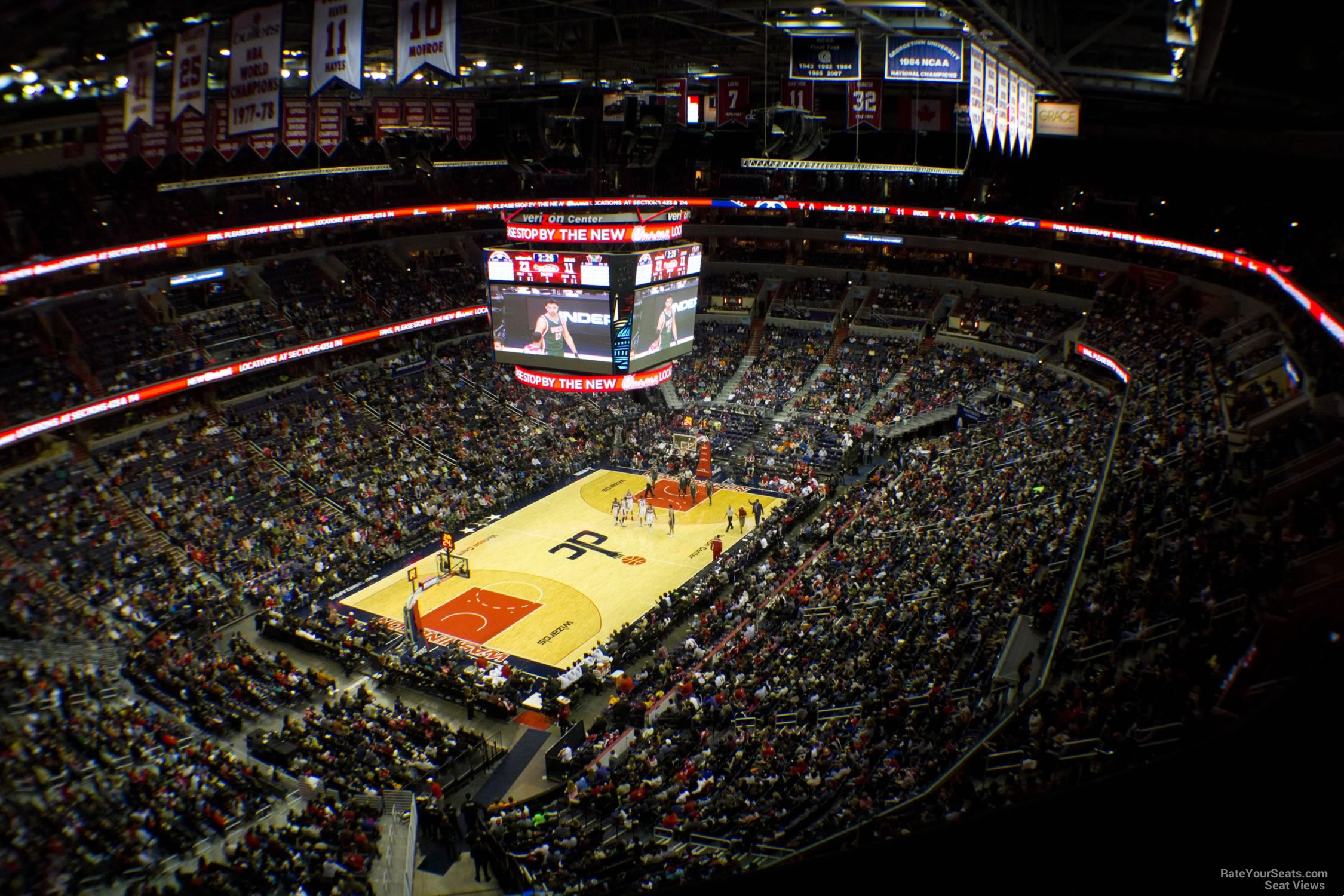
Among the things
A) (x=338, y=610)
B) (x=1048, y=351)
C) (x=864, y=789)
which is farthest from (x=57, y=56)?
(x=1048, y=351)

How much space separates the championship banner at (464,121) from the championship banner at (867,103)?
1277 centimetres

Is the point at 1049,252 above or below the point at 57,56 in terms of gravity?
above

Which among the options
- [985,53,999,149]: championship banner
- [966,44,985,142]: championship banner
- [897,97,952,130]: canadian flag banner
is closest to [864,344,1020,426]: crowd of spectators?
[897,97,952,130]: canadian flag banner

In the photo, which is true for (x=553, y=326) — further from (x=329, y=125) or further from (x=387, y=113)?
(x=387, y=113)

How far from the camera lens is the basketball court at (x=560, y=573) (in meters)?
25.0

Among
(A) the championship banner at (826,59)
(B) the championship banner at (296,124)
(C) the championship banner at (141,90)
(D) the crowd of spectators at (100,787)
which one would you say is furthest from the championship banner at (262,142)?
(A) the championship banner at (826,59)

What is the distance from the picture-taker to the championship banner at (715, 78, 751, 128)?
949 inches

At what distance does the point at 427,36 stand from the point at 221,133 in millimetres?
12956

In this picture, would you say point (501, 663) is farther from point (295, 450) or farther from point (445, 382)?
point (445, 382)

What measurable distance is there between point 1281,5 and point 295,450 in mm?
30771

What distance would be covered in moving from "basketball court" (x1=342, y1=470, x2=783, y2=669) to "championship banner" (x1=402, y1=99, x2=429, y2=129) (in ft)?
43.1

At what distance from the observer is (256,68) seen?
12.6 metres

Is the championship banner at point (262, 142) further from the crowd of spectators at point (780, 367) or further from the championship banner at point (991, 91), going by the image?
the crowd of spectators at point (780, 367)

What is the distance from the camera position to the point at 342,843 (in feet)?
49.2
